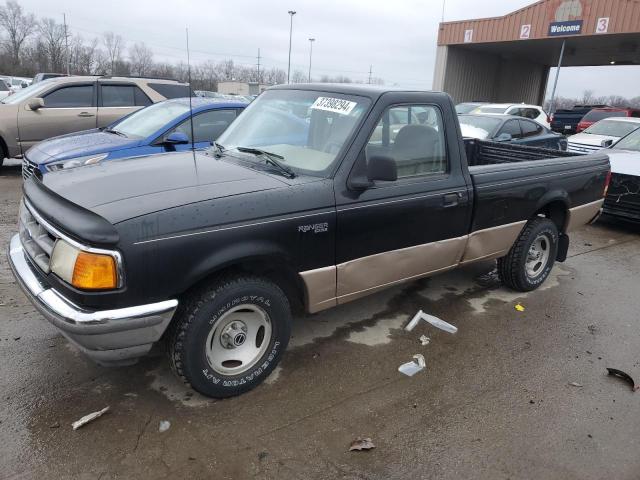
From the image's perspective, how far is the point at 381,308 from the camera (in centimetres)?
454

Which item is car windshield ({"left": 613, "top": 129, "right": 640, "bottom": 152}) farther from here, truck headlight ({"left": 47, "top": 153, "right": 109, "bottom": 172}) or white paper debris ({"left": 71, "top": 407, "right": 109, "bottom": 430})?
white paper debris ({"left": 71, "top": 407, "right": 109, "bottom": 430})

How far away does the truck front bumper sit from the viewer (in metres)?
2.46

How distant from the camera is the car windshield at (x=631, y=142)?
8274mm

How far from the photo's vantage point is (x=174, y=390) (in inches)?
124

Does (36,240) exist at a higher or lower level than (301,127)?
lower

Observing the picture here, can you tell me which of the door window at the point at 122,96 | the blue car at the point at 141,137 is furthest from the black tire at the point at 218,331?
the door window at the point at 122,96

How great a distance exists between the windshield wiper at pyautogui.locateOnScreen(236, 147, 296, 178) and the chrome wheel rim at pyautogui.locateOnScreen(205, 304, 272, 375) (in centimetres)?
93

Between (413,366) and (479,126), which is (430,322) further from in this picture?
(479,126)

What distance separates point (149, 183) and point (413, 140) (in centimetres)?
199

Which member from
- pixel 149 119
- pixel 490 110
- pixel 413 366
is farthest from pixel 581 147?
pixel 413 366

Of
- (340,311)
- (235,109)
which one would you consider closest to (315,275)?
(340,311)

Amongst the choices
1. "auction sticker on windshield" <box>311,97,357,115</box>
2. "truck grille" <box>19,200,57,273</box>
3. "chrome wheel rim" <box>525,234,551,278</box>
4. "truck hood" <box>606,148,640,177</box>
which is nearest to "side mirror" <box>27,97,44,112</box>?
"truck grille" <box>19,200,57,273</box>

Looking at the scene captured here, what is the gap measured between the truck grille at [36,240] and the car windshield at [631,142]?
350 inches

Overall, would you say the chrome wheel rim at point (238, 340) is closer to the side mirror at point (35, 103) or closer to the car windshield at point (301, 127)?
the car windshield at point (301, 127)
